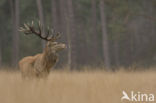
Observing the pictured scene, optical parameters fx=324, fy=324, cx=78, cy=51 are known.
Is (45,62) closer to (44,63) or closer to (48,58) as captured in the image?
(44,63)

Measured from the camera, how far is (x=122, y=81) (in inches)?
304

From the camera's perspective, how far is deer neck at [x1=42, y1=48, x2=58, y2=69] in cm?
813

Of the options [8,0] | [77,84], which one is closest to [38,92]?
[77,84]

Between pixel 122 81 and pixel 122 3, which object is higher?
pixel 122 3

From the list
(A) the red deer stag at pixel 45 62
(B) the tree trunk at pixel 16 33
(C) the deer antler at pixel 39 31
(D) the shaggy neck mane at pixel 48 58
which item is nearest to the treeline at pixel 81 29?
(B) the tree trunk at pixel 16 33

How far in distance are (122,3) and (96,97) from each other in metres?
18.7

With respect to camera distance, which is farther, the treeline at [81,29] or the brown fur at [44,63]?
the treeline at [81,29]

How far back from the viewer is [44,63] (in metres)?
8.23

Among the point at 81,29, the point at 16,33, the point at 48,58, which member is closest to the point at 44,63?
the point at 48,58

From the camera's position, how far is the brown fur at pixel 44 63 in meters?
8.12

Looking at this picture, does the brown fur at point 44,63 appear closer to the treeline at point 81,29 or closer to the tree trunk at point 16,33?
the treeline at point 81,29

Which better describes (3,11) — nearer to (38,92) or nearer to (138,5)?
(138,5)

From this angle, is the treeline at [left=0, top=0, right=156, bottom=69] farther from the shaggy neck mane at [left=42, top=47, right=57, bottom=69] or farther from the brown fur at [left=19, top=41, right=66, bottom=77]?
the shaggy neck mane at [left=42, top=47, right=57, bottom=69]

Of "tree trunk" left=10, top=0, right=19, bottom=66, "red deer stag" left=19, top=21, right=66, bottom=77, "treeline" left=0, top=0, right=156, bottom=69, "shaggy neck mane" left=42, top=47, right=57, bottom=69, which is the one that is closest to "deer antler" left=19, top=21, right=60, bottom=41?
"red deer stag" left=19, top=21, right=66, bottom=77
